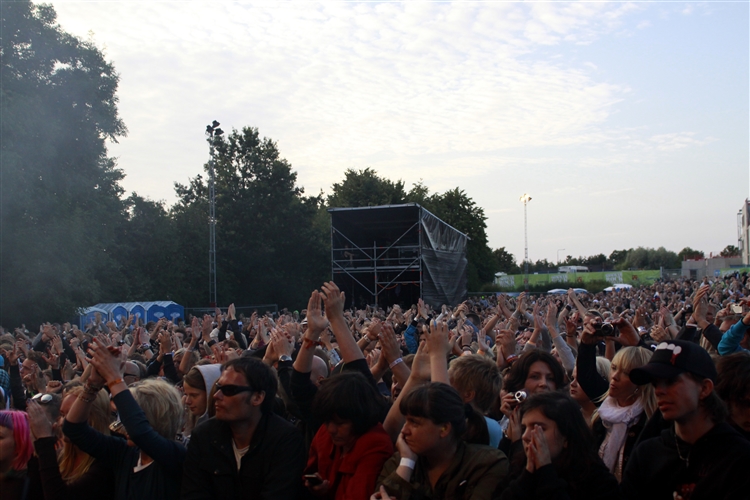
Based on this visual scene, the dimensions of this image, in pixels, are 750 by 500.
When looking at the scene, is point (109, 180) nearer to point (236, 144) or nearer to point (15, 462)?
point (236, 144)

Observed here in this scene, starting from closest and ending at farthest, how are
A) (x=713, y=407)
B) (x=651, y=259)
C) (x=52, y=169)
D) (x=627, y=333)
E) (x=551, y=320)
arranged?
(x=713, y=407) → (x=627, y=333) → (x=551, y=320) → (x=52, y=169) → (x=651, y=259)

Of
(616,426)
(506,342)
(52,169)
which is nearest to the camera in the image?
(616,426)

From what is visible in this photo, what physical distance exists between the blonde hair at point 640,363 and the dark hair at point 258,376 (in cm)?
179

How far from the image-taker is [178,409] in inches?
125

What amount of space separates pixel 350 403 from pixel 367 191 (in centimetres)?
4659

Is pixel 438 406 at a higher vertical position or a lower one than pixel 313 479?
higher

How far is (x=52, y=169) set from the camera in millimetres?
24328

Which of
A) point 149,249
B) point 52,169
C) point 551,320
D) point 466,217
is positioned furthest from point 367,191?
point 551,320

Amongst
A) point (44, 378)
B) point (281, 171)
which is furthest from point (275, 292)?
point (44, 378)

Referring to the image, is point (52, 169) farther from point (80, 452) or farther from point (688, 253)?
point (688, 253)

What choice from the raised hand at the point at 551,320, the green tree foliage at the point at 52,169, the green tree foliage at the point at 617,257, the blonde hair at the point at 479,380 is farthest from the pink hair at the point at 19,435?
the green tree foliage at the point at 617,257

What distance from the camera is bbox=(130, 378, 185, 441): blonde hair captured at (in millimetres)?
3084

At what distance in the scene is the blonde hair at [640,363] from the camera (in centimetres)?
308

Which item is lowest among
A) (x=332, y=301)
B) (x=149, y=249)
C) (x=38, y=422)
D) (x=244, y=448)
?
(x=244, y=448)
